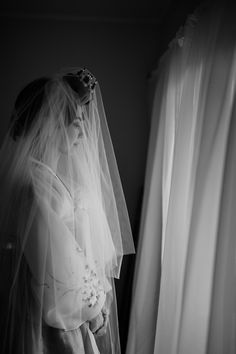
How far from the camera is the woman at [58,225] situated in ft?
2.66

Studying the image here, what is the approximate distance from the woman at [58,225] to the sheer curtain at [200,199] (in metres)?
0.26

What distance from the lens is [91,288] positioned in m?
0.89

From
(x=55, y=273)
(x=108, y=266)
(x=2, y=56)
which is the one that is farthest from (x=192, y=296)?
(x=2, y=56)

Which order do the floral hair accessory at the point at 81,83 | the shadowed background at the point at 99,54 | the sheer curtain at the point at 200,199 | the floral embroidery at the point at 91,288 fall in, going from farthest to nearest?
the shadowed background at the point at 99,54 < the floral hair accessory at the point at 81,83 < the floral embroidery at the point at 91,288 < the sheer curtain at the point at 200,199

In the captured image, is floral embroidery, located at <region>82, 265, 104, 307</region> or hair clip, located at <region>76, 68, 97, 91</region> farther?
hair clip, located at <region>76, 68, 97, 91</region>

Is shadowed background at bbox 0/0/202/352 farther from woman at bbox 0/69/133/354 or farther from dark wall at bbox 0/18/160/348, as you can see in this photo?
woman at bbox 0/69/133/354

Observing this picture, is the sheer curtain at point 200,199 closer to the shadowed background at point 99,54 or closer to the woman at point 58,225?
the woman at point 58,225

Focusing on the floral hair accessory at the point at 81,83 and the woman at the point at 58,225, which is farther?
the floral hair accessory at the point at 81,83

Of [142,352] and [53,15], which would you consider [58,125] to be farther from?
[53,15]

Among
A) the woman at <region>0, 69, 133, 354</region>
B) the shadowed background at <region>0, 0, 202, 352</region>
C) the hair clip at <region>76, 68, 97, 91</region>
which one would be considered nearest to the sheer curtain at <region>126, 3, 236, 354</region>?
the woman at <region>0, 69, 133, 354</region>

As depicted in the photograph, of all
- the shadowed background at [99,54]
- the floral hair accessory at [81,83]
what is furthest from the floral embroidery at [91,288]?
the shadowed background at [99,54]

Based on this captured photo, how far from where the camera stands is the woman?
2.66ft

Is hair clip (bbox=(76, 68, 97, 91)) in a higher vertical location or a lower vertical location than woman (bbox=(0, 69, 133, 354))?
higher

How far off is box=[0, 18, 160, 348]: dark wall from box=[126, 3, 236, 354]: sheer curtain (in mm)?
589
